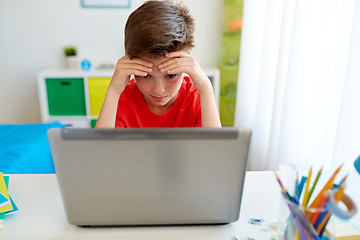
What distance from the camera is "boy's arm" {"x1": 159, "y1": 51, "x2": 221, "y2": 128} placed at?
35.2 inches

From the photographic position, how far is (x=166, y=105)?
Result: 4.03ft

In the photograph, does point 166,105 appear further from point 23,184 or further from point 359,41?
point 359,41

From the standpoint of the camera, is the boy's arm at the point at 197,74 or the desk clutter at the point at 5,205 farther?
the boy's arm at the point at 197,74

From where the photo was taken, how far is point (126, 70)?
942 millimetres

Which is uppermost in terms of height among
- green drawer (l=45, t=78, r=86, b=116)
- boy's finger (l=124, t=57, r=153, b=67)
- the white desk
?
boy's finger (l=124, t=57, r=153, b=67)

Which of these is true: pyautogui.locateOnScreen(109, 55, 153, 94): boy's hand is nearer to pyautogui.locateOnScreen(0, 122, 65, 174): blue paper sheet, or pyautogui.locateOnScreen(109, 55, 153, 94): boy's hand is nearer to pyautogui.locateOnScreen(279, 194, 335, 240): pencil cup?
pyautogui.locateOnScreen(279, 194, 335, 240): pencil cup

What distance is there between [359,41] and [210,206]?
39.7 inches

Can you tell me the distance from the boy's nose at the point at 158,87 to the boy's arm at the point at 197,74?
0.07 m

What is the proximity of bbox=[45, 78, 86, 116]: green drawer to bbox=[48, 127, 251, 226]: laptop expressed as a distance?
7.11ft

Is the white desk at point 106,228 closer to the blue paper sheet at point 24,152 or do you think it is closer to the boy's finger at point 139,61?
the boy's finger at point 139,61

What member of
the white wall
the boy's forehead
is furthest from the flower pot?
the boy's forehead

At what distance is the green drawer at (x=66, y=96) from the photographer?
105 inches

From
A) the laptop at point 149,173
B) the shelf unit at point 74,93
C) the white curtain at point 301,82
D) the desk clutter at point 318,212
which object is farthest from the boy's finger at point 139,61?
the shelf unit at point 74,93

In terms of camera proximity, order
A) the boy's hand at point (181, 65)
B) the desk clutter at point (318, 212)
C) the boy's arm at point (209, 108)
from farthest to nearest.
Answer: the boy's arm at point (209, 108), the boy's hand at point (181, 65), the desk clutter at point (318, 212)
